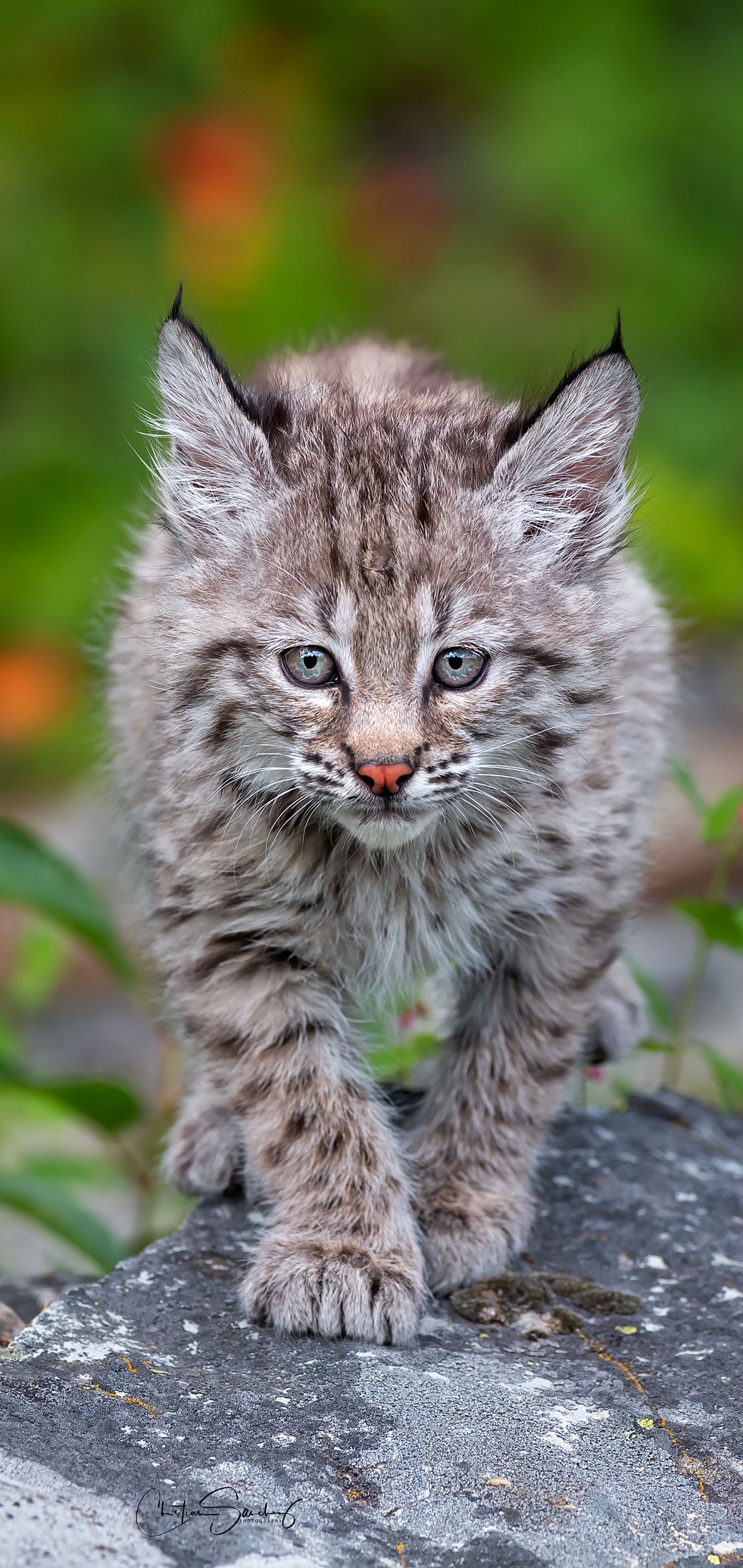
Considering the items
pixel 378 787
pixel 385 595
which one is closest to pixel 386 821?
pixel 378 787

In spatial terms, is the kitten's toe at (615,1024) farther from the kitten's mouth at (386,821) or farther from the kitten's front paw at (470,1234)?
the kitten's mouth at (386,821)

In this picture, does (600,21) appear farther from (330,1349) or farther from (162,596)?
(330,1349)

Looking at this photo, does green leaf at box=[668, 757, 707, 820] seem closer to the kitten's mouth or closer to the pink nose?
the kitten's mouth

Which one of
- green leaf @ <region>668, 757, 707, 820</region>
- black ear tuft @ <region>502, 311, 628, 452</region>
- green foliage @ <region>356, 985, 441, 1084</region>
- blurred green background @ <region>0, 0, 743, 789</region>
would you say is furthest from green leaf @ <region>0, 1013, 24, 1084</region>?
blurred green background @ <region>0, 0, 743, 789</region>

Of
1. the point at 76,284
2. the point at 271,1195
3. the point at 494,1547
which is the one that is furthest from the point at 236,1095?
the point at 76,284

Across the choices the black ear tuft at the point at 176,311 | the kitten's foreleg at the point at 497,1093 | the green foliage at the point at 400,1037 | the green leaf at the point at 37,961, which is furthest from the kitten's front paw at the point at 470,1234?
the black ear tuft at the point at 176,311

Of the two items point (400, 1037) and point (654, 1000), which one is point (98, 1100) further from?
point (654, 1000)

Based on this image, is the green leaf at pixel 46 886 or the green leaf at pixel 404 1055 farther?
the green leaf at pixel 404 1055
